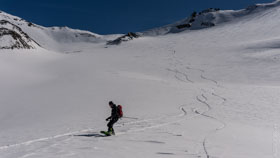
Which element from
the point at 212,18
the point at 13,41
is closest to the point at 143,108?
the point at 13,41

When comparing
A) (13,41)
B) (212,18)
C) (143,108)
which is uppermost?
(212,18)

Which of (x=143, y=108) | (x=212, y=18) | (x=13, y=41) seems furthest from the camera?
(x=212, y=18)

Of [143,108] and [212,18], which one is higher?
[212,18]

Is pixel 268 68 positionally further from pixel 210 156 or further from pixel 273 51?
pixel 210 156

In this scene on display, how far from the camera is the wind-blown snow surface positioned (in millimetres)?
8211

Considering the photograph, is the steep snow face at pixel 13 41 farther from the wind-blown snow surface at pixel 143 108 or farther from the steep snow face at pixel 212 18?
the steep snow face at pixel 212 18

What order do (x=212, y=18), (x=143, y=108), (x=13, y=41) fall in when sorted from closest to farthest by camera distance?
(x=143, y=108), (x=13, y=41), (x=212, y=18)

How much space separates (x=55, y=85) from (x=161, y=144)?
17139 millimetres

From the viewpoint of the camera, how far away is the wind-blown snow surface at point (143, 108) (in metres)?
8.21

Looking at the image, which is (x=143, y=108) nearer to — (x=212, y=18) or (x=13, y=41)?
(x=13, y=41)

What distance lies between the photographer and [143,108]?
16969mm

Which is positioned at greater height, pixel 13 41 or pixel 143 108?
pixel 13 41

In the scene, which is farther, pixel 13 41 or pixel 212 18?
pixel 212 18

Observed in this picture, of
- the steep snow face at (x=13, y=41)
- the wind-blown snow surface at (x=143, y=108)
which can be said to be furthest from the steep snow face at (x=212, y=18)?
the steep snow face at (x=13, y=41)
